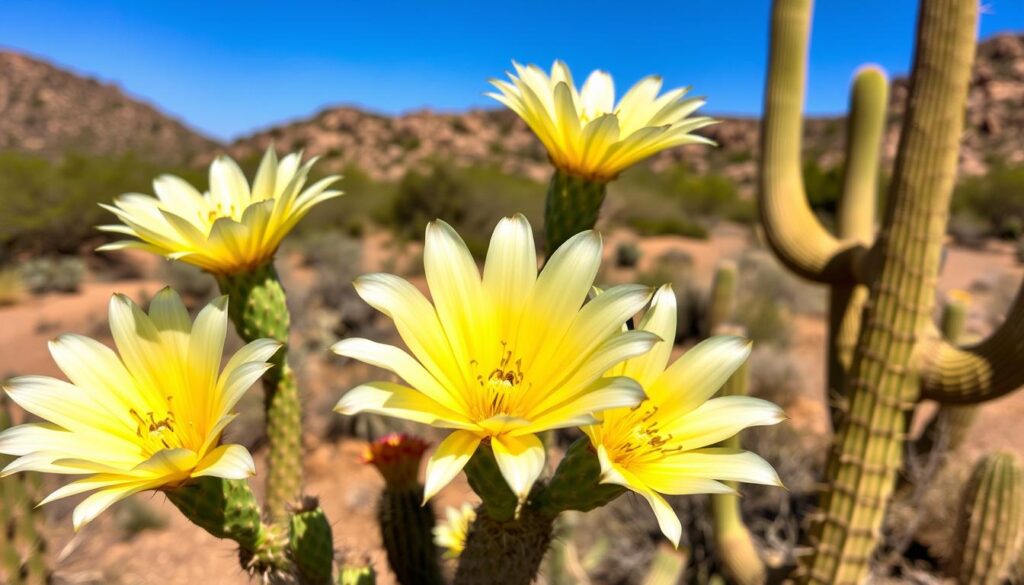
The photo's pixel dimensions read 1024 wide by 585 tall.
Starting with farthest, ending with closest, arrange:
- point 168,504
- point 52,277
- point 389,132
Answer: point 389,132 < point 52,277 < point 168,504

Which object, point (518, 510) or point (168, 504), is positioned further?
point (168, 504)

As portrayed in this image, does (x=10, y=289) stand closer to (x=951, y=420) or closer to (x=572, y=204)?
(x=572, y=204)

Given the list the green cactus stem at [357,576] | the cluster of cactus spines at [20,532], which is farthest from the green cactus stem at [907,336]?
the cluster of cactus spines at [20,532]

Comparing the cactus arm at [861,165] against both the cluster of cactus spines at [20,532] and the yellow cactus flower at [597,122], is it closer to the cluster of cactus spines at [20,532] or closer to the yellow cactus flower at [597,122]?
the yellow cactus flower at [597,122]

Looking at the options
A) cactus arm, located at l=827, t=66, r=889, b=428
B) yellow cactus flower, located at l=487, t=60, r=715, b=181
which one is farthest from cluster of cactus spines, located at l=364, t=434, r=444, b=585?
cactus arm, located at l=827, t=66, r=889, b=428

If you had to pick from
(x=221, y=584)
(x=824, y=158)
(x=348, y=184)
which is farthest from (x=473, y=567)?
(x=824, y=158)

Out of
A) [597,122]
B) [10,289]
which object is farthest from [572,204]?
[10,289]
